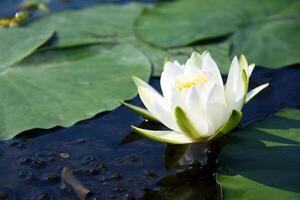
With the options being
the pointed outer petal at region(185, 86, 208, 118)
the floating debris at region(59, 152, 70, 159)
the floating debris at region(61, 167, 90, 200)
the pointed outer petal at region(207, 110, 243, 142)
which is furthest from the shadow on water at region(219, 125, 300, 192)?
the floating debris at region(59, 152, 70, 159)

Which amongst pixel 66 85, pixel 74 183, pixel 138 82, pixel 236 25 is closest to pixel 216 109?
pixel 138 82

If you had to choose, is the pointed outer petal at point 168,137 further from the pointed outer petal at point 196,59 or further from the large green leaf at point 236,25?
the large green leaf at point 236,25

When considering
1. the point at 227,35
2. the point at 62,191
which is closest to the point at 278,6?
the point at 227,35

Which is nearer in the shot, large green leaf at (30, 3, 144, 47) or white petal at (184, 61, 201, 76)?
white petal at (184, 61, 201, 76)

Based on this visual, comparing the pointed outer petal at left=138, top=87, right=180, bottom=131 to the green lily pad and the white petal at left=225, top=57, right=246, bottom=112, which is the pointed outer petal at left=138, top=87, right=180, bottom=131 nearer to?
the white petal at left=225, top=57, right=246, bottom=112

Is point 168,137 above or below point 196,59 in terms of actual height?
below

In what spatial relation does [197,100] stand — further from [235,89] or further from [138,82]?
[138,82]

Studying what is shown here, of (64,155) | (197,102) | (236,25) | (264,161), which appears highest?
(197,102)
